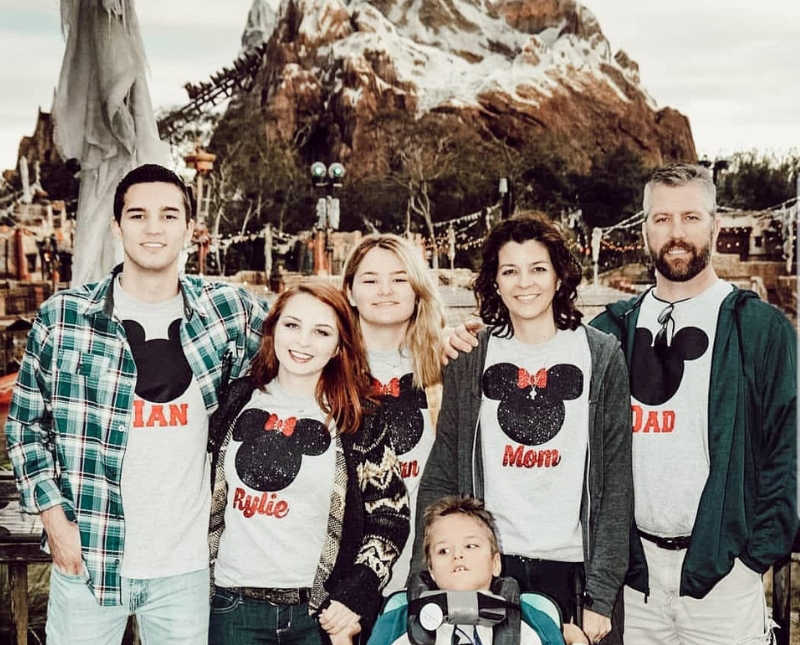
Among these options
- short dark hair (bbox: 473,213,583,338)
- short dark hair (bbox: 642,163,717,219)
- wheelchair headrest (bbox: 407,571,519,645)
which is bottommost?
Answer: wheelchair headrest (bbox: 407,571,519,645)

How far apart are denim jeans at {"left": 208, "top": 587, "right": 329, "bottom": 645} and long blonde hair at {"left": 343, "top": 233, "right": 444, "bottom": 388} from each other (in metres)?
0.68

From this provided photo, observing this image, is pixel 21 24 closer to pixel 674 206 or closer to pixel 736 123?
pixel 674 206

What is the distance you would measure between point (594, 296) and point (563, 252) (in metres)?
4.08

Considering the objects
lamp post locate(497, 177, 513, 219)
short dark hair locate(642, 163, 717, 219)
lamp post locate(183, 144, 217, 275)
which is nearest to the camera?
short dark hair locate(642, 163, 717, 219)

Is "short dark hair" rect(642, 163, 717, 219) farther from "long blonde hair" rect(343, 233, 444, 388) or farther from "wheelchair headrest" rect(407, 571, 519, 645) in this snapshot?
"wheelchair headrest" rect(407, 571, 519, 645)

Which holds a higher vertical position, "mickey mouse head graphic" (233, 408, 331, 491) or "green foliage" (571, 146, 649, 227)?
"green foliage" (571, 146, 649, 227)

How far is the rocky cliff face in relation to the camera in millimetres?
6289

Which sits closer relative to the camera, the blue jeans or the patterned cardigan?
the patterned cardigan

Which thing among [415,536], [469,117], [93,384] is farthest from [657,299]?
[469,117]

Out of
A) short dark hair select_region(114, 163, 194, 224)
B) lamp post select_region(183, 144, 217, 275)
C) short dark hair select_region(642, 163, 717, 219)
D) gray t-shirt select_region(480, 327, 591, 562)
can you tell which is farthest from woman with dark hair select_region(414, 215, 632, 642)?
lamp post select_region(183, 144, 217, 275)

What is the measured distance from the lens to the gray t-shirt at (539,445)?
1.77m

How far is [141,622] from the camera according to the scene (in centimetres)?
190

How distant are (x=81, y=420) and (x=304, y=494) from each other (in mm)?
586

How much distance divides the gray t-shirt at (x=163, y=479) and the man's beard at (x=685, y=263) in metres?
1.29
